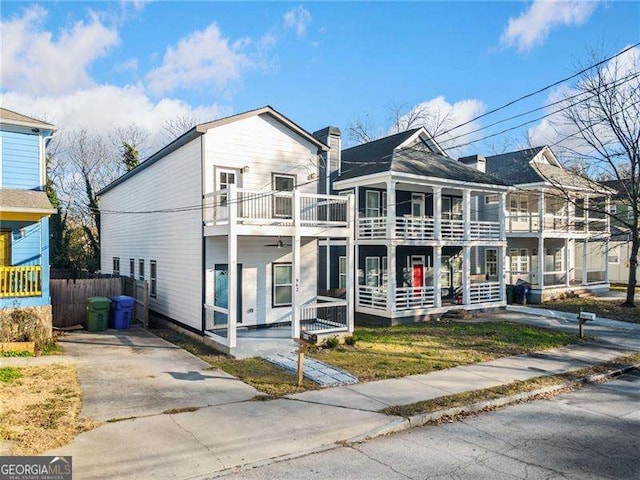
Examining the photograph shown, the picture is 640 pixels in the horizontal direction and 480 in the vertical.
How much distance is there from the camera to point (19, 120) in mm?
12945

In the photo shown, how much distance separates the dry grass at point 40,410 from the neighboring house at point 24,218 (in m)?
3.20

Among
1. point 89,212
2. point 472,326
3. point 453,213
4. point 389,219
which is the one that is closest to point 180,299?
point 389,219

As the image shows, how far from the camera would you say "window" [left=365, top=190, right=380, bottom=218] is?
1945 cm

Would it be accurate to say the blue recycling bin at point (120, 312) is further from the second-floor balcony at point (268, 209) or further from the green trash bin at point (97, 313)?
the second-floor balcony at point (268, 209)

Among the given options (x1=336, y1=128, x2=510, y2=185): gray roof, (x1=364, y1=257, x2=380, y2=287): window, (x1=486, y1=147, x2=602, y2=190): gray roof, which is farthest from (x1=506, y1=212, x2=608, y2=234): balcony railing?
(x1=364, y1=257, x2=380, y2=287): window

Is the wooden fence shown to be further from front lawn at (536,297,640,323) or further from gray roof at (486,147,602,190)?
gray roof at (486,147,602,190)

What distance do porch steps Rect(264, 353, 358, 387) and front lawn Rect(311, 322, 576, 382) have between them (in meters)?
0.31

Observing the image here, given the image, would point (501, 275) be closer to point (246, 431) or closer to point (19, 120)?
point (246, 431)

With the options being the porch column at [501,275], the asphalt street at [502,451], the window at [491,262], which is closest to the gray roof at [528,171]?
the window at [491,262]

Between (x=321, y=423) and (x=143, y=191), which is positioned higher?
(x=143, y=191)

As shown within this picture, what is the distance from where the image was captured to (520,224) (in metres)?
26.1

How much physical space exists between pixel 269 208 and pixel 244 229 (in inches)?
71.4

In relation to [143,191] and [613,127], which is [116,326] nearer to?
[143,191]

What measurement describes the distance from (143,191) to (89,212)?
1855cm
